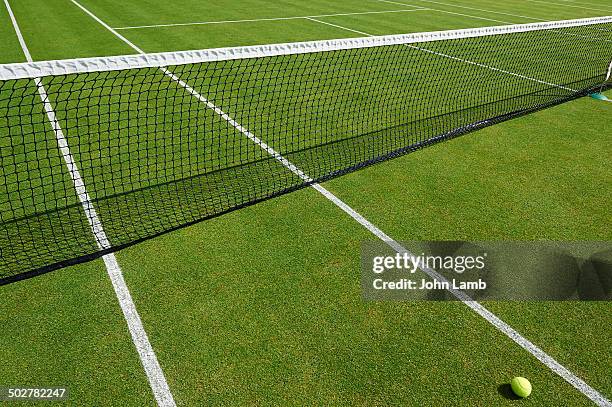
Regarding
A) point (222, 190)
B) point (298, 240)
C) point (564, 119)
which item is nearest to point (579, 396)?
point (298, 240)

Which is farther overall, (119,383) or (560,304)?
(560,304)

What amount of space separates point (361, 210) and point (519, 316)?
2.75 meters

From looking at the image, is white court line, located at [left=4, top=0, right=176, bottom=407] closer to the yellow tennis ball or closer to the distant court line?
the yellow tennis ball

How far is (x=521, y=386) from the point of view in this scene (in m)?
4.49

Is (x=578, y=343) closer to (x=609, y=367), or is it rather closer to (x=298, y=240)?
(x=609, y=367)

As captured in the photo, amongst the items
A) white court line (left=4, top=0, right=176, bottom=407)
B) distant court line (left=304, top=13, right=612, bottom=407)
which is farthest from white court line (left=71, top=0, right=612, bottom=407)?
white court line (left=4, top=0, right=176, bottom=407)

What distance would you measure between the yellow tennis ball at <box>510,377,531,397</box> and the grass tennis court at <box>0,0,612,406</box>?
85 mm

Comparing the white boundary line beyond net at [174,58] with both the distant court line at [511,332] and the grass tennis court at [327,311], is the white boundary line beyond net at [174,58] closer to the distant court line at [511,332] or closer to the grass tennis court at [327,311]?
the grass tennis court at [327,311]

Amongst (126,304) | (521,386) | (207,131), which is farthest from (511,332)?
(207,131)

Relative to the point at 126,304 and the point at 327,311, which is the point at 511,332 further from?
the point at 126,304

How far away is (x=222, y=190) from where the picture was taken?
7.84 metres

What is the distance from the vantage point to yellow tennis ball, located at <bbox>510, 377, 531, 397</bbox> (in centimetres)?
447

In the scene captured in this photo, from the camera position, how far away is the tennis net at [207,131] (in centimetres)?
677

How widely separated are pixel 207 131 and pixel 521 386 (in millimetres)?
7505
